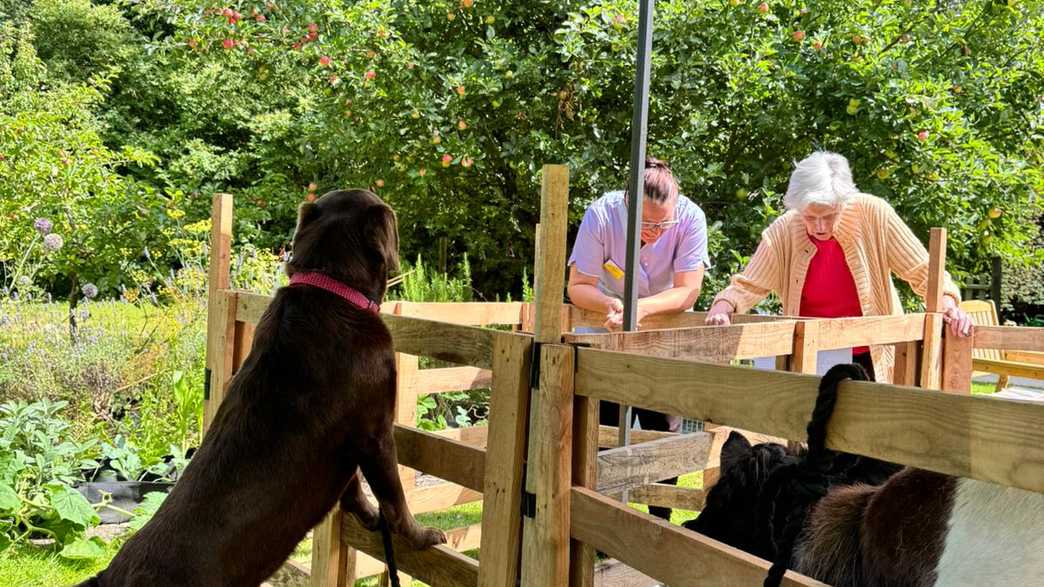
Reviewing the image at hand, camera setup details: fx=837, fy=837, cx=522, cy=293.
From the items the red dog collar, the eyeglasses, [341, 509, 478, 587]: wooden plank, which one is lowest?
[341, 509, 478, 587]: wooden plank

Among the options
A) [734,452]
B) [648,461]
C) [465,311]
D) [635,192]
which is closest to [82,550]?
[465,311]

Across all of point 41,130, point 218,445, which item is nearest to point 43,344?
point 41,130

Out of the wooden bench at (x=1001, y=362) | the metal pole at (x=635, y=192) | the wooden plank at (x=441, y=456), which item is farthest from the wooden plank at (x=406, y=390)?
the wooden bench at (x=1001, y=362)

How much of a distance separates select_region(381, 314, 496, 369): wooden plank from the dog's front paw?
0.51m

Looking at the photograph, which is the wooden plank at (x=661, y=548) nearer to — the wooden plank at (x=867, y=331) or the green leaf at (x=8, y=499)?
the wooden plank at (x=867, y=331)

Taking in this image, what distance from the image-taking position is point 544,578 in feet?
6.30

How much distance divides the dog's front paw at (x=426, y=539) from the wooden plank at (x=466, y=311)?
1619mm

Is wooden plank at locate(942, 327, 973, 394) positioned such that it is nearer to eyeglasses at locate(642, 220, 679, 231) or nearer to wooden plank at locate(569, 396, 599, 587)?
eyeglasses at locate(642, 220, 679, 231)

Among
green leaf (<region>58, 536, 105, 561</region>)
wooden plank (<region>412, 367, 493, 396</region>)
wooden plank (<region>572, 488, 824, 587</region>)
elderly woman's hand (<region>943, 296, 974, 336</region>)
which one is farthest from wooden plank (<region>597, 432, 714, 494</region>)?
green leaf (<region>58, 536, 105, 561</region>)

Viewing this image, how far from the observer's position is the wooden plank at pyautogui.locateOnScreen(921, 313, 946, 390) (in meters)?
3.63

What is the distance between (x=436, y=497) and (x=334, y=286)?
147 centimetres

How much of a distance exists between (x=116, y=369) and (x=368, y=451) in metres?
3.96

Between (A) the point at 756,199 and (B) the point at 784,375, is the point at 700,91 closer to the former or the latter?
(A) the point at 756,199

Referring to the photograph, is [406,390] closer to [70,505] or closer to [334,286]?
[334,286]
